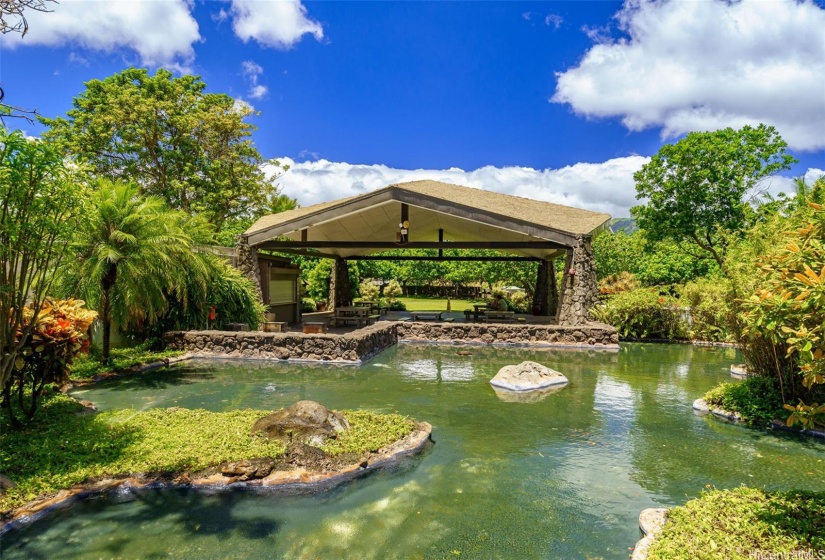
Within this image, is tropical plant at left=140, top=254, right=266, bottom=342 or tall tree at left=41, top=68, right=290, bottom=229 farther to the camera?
tall tree at left=41, top=68, right=290, bottom=229

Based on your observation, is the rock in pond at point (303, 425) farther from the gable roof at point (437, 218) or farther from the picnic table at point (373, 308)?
the picnic table at point (373, 308)

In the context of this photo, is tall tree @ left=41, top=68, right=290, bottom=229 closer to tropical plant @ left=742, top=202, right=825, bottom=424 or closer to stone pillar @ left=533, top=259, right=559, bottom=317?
stone pillar @ left=533, top=259, right=559, bottom=317

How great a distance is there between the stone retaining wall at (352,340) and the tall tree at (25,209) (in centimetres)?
771

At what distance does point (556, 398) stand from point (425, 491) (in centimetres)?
477

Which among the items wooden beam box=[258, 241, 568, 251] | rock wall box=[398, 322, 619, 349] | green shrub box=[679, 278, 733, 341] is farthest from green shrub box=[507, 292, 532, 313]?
rock wall box=[398, 322, 619, 349]

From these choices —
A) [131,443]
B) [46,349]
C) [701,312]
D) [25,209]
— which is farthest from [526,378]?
[701,312]

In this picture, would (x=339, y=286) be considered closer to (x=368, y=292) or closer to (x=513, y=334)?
(x=368, y=292)

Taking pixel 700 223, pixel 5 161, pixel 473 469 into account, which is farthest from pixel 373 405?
pixel 700 223

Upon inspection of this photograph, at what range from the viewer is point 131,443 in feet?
19.4

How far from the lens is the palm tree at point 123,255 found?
33.4ft

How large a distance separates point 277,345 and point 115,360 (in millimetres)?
3699

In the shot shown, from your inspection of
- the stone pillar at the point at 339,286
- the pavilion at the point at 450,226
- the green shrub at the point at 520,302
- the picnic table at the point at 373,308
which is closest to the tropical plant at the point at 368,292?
the picnic table at the point at 373,308

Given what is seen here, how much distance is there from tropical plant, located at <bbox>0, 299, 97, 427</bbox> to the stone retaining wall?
6.40m

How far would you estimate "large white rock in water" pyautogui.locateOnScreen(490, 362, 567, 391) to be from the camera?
9734 mm
